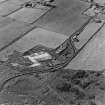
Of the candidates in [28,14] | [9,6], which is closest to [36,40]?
[28,14]

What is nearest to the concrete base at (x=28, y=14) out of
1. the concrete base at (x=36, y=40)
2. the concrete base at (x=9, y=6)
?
the concrete base at (x=9, y=6)

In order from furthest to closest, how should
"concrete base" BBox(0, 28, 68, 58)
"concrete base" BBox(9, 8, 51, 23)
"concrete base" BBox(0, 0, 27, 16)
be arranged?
"concrete base" BBox(0, 0, 27, 16) → "concrete base" BBox(9, 8, 51, 23) → "concrete base" BBox(0, 28, 68, 58)

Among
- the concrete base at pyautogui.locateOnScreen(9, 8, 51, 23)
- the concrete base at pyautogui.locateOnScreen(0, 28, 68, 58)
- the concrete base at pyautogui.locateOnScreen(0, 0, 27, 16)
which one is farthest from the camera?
the concrete base at pyautogui.locateOnScreen(0, 0, 27, 16)

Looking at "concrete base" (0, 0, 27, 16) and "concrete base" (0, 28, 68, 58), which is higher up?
"concrete base" (0, 0, 27, 16)

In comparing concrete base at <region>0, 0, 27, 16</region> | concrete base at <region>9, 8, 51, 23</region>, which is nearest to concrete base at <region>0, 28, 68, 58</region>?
concrete base at <region>9, 8, 51, 23</region>

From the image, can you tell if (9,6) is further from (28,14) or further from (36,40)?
(36,40)

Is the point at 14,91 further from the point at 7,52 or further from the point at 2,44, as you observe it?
the point at 2,44

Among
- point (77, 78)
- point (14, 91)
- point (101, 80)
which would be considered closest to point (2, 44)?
point (14, 91)

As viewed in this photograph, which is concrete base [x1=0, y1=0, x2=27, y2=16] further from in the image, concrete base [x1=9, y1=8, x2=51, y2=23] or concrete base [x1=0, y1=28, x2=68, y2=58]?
concrete base [x1=0, y1=28, x2=68, y2=58]

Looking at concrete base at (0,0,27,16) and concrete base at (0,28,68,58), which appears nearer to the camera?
concrete base at (0,28,68,58)

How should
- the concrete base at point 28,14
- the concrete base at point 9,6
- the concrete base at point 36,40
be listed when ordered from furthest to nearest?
the concrete base at point 9,6
the concrete base at point 28,14
the concrete base at point 36,40

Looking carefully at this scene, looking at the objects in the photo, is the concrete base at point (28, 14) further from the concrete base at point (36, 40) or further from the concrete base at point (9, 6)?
the concrete base at point (36, 40)
